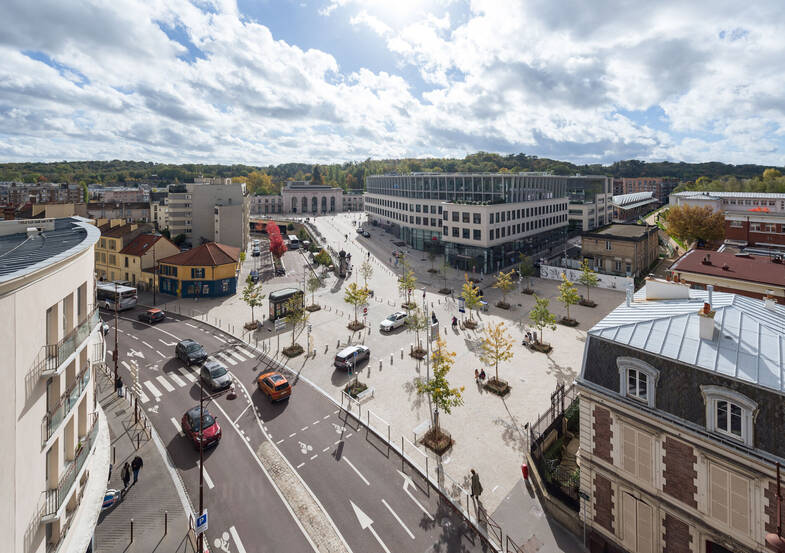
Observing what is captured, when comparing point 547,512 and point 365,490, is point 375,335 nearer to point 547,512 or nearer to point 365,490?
point 365,490

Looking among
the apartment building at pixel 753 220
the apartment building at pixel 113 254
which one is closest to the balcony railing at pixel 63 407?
the apartment building at pixel 113 254

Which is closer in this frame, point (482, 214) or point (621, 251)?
point (621, 251)

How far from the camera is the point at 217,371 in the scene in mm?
30281

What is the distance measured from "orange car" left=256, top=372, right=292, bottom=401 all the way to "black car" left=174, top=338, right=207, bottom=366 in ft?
27.8

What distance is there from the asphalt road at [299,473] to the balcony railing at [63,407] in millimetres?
Answer: 8190

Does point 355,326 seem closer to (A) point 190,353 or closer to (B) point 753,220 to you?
(A) point 190,353

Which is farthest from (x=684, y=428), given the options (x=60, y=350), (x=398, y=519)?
(x=60, y=350)

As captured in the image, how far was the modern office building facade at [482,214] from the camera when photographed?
68375 mm


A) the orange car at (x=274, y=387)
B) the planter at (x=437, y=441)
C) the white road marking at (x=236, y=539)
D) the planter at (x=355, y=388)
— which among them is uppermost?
the orange car at (x=274, y=387)

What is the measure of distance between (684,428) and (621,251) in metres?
57.2

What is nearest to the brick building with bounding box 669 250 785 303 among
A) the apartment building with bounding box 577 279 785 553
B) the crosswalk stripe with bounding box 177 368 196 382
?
the apartment building with bounding box 577 279 785 553

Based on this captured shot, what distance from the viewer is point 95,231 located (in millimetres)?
20484

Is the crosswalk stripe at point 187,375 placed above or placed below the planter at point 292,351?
below

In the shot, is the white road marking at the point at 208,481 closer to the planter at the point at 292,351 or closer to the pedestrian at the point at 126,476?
the pedestrian at the point at 126,476
